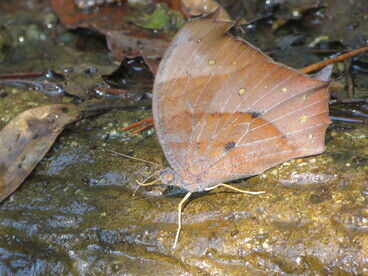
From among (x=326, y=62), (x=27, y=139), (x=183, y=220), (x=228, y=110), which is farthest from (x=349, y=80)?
(x=27, y=139)

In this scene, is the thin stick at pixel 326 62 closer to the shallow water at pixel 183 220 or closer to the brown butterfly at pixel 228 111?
the shallow water at pixel 183 220

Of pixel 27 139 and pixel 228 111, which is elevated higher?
pixel 228 111

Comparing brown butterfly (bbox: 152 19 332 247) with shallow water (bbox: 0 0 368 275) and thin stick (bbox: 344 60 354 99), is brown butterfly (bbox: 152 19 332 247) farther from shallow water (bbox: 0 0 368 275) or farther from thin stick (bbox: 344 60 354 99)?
thin stick (bbox: 344 60 354 99)

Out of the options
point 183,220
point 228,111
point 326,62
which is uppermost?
point 228,111

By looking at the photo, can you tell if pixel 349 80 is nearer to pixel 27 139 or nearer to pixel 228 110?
pixel 228 110

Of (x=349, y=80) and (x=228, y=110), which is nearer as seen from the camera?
(x=228, y=110)

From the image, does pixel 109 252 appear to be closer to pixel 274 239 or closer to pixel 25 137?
pixel 274 239

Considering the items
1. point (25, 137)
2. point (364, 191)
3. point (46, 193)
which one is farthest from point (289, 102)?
point (25, 137)

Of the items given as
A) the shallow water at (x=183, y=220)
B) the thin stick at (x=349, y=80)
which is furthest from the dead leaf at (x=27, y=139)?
the thin stick at (x=349, y=80)
